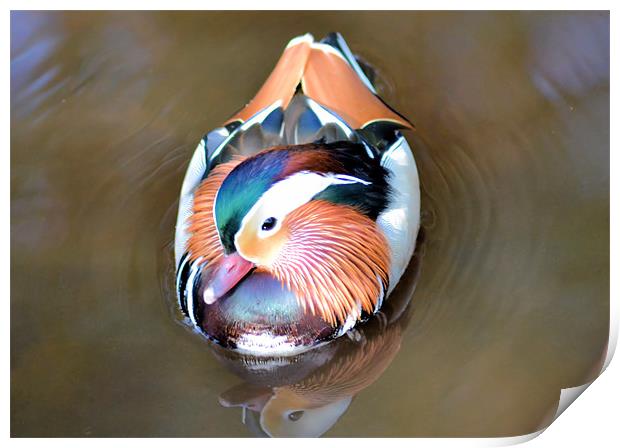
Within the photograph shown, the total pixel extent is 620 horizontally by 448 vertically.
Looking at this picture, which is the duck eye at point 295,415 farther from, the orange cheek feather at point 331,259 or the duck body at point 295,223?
the orange cheek feather at point 331,259

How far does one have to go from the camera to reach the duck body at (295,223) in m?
2.30

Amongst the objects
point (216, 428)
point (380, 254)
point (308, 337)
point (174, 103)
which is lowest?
point (216, 428)

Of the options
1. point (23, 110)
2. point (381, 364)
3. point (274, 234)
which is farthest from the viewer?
point (23, 110)

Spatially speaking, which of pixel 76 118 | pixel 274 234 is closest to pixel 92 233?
pixel 76 118

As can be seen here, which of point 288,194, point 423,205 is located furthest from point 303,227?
point 423,205

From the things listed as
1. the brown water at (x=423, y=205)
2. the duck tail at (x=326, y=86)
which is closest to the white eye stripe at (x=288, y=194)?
the duck tail at (x=326, y=86)

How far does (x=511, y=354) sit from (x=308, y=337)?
24.6 inches

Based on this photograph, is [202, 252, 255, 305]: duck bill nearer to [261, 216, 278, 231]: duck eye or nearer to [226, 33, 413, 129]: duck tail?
[261, 216, 278, 231]: duck eye

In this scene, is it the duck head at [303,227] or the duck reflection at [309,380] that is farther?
the duck reflection at [309,380]

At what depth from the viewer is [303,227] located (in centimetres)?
243

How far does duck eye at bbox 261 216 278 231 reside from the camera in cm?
233

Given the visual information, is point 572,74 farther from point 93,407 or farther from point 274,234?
point 93,407

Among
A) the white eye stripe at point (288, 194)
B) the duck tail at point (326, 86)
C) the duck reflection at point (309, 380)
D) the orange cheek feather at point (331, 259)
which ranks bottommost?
the duck reflection at point (309, 380)

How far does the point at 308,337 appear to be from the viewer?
2475mm
